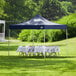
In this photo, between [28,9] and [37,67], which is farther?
[28,9]

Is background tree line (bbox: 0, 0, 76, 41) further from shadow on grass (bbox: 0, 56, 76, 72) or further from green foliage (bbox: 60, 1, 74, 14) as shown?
shadow on grass (bbox: 0, 56, 76, 72)

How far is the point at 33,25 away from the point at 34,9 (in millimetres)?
29608

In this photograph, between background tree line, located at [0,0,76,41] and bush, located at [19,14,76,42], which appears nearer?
bush, located at [19,14,76,42]

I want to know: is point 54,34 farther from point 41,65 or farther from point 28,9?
point 41,65

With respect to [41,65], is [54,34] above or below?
above

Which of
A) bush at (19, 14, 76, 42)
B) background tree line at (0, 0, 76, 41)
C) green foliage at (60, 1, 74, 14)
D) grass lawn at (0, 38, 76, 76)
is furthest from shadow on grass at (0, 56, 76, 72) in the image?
green foliage at (60, 1, 74, 14)

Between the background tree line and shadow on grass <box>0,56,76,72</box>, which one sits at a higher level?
the background tree line

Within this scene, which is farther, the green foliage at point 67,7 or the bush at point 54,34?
the green foliage at point 67,7

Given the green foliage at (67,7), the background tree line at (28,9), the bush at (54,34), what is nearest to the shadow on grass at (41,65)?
the bush at (54,34)

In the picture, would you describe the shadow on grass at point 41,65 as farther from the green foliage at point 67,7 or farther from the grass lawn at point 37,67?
the green foliage at point 67,7

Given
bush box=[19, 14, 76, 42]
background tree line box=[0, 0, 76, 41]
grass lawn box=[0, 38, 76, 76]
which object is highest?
background tree line box=[0, 0, 76, 41]

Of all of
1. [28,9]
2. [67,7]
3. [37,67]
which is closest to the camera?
[37,67]

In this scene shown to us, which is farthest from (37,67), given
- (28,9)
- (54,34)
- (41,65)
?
(28,9)

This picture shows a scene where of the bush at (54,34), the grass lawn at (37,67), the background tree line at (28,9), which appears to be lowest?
the grass lawn at (37,67)
